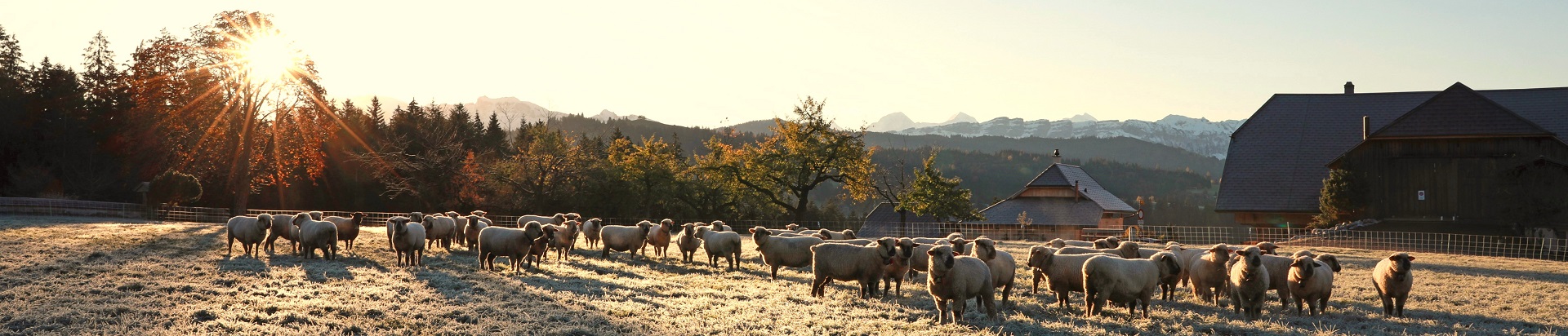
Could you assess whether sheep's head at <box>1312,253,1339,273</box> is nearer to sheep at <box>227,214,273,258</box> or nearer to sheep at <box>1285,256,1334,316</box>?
sheep at <box>1285,256,1334,316</box>

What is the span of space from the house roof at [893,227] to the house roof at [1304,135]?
14.9 metres

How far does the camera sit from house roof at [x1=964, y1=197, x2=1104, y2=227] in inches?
2435

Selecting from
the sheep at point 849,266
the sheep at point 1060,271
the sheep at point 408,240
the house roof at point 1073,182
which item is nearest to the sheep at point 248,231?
the sheep at point 408,240

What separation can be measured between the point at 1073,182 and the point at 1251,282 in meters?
52.5

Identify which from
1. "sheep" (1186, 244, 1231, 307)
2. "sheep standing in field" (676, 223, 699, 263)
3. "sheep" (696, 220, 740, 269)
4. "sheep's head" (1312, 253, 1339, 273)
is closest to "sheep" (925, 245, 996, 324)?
"sheep" (1186, 244, 1231, 307)

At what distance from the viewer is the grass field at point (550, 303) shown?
11930 millimetres

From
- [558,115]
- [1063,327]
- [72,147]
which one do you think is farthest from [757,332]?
[558,115]

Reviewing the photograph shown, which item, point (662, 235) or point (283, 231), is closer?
point (283, 231)

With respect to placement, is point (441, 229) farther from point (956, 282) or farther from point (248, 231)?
point (956, 282)

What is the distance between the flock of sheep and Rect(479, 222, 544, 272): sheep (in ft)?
0.07

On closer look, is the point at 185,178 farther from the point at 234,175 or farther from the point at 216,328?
the point at 216,328

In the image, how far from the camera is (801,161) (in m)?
53.6

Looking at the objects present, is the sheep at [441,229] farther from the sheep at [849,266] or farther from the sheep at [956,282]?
the sheep at [956,282]

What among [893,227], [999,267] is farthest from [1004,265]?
[893,227]
